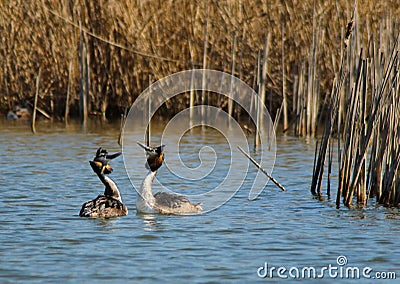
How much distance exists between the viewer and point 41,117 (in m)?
16.3

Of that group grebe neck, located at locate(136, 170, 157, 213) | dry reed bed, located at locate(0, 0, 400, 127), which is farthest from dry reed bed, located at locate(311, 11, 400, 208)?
dry reed bed, located at locate(0, 0, 400, 127)

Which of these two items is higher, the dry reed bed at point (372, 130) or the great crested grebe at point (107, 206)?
the dry reed bed at point (372, 130)

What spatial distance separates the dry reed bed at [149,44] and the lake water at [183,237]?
4343mm

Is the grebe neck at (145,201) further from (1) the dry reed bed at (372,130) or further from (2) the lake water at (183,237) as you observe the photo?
(1) the dry reed bed at (372,130)

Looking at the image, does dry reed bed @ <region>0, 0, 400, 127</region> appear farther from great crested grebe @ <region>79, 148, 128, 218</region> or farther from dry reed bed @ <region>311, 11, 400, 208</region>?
great crested grebe @ <region>79, 148, 128, 218</region>

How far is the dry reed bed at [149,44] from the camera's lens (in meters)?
14.1

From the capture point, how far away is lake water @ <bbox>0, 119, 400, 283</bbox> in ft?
19.8

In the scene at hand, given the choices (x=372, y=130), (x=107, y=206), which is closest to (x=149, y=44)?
(x=107, y=206)

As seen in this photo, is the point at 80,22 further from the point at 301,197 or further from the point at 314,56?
the point at 301,197

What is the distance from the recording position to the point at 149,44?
15.2m

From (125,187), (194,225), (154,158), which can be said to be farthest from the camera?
(125,187)

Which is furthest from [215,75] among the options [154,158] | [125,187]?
[154,158]

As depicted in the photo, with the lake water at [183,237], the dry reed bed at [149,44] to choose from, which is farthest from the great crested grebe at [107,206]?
the dry reed bed at [149,44]

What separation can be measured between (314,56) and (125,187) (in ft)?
10.8
